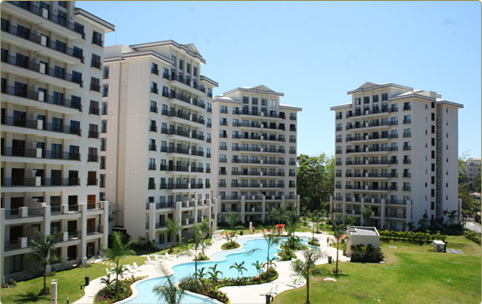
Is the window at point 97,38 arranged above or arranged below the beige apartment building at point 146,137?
above

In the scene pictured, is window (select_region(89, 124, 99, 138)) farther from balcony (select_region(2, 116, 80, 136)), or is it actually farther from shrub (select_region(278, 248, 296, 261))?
shrub (select_region(278, 248, 296, 261))

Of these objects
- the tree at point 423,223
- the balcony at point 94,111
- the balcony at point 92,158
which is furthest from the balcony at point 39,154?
the tree at point 423,223

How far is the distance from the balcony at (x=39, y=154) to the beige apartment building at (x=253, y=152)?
32676 mm

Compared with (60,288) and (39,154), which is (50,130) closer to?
(39,154)

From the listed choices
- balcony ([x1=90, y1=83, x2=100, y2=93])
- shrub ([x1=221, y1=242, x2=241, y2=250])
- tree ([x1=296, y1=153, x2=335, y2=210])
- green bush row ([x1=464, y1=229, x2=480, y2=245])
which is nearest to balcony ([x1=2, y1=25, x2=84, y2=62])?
balcony ([x1=90, y1=83, x2=100, y2=93])

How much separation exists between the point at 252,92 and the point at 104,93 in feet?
96.2

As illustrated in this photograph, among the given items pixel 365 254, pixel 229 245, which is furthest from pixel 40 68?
pixel 365 254

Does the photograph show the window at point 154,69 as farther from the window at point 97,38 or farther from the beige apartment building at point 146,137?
the window at point 97,38

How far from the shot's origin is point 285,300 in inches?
883

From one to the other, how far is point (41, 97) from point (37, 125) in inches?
90.0

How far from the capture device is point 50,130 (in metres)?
28.2

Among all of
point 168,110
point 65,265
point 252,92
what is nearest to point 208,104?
point 168,110

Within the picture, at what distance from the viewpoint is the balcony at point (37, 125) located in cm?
2541

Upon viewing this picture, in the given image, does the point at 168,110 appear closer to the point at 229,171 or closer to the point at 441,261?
the point at 229,171
